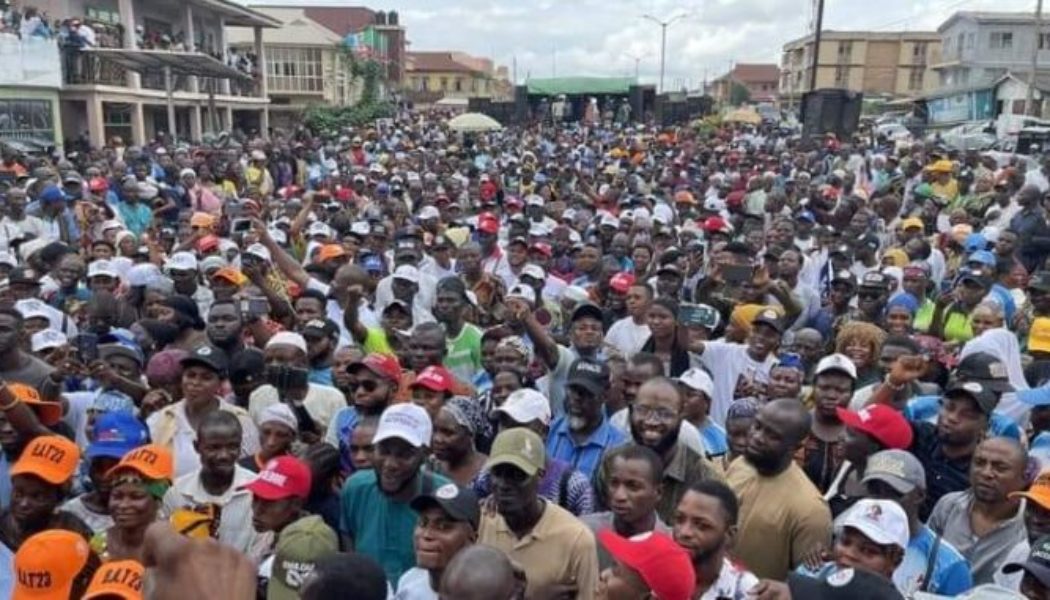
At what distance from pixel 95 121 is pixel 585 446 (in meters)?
22.9

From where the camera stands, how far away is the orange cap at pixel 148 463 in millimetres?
3438

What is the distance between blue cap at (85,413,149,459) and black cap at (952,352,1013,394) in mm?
3993

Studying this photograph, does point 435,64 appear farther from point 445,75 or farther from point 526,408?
point 526,408

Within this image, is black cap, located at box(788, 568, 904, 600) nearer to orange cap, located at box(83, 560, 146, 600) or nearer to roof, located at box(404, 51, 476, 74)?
orange cap, located at box(83, 560, 146, 600)

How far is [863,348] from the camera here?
549 cm

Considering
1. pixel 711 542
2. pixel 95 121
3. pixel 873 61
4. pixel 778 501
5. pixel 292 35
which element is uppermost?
pixel 873 61

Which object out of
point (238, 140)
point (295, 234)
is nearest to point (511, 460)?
point (295, 234)

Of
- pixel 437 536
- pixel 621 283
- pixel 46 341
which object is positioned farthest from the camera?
pixel 621 283

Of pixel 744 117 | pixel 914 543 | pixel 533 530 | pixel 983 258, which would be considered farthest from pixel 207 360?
pixel 744 117

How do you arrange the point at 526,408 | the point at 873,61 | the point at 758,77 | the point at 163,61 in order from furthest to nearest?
the point at 758,77 → the point at 873,61 → the point at 163,61 → the point at 526,408

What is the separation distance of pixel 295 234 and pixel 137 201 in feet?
9.12

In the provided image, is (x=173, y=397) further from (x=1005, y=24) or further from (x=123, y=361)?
(x=1005, y=24)

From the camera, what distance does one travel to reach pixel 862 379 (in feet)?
17.6

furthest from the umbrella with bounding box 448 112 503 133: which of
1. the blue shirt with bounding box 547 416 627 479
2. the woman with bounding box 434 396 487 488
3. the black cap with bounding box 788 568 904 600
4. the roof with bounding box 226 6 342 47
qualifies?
the roof with bounding box 226 6 342 47
